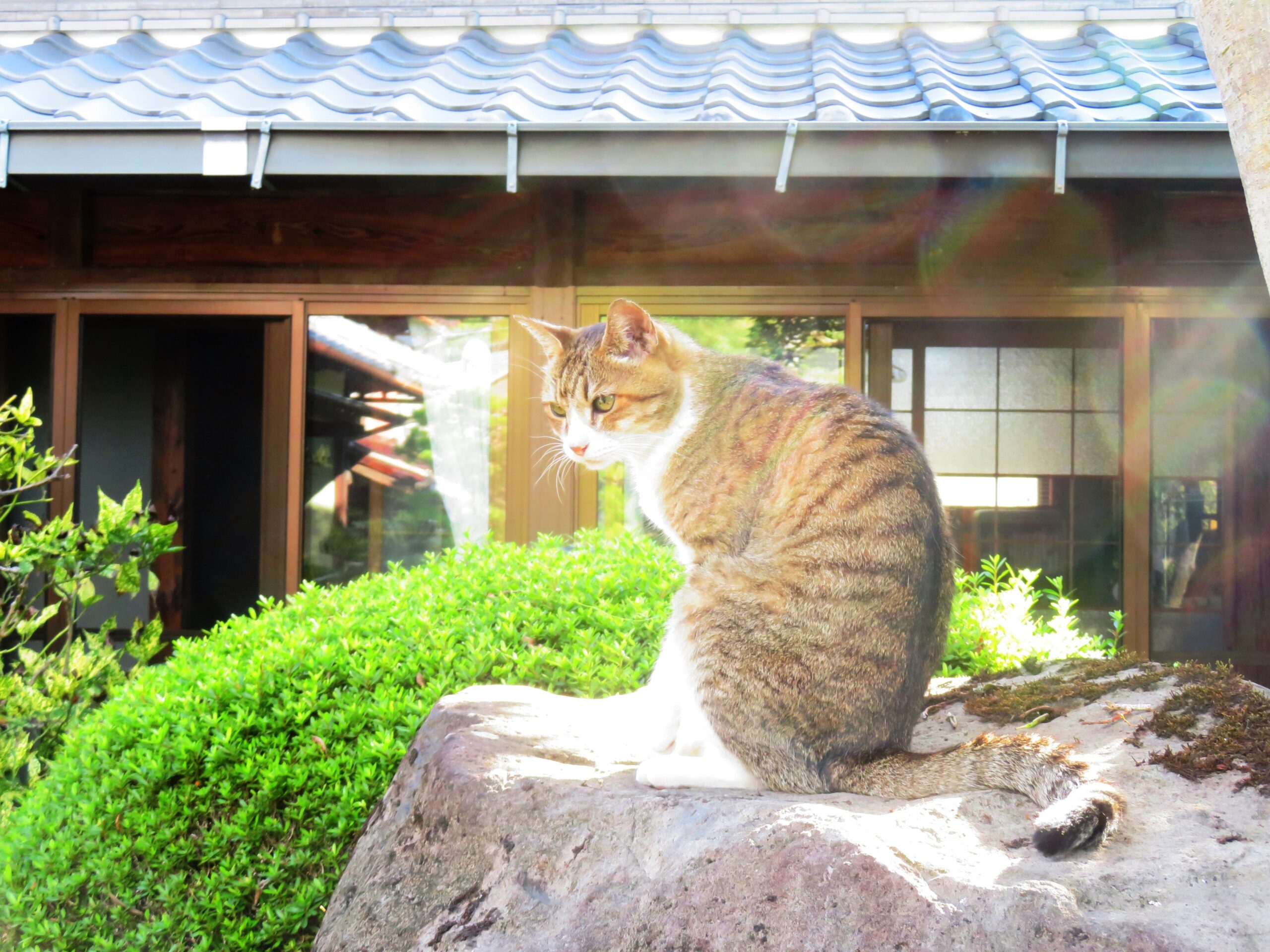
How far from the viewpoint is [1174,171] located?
462 centimetres

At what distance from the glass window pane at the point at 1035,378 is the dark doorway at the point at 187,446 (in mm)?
6890

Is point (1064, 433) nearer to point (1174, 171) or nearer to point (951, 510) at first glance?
point (951, 510)

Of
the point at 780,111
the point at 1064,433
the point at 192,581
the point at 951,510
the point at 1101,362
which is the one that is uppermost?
the point at 780,111

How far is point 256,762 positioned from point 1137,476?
526 cm

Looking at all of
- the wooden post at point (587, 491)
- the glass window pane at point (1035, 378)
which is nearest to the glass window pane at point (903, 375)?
the glass window pane at point (1035, 378)

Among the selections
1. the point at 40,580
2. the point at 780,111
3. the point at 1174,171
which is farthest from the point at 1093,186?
the point at 40,580

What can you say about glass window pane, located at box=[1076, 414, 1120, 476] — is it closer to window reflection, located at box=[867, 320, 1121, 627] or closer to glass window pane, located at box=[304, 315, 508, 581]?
window reflection, located at box=[867, 320, 1121, 627]

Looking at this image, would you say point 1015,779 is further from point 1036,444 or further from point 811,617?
point 1036,444

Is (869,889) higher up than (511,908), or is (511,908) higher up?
(869,889)

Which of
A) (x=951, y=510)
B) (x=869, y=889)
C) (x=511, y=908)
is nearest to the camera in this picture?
(x=869, y=889)

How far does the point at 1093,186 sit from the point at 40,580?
6.91m

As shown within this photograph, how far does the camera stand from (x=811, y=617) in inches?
92.7

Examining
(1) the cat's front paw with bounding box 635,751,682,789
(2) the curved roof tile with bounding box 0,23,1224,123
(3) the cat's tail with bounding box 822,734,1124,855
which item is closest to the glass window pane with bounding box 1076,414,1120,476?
(2) the curved roof tile with bounding box 0,23,1224,123

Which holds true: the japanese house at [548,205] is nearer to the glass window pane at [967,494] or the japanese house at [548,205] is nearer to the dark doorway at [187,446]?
the glass window pane at [967,494]
